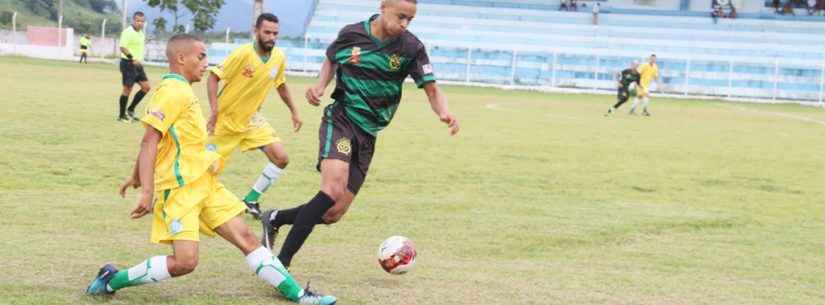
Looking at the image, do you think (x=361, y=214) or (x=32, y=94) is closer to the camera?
(x=361, y=214)

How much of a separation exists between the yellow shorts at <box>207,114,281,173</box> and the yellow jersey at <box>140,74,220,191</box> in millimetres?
3764

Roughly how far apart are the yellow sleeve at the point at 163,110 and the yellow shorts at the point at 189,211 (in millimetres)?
341

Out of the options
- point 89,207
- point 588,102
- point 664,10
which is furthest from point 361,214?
point 664,10

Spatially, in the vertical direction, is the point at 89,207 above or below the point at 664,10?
below

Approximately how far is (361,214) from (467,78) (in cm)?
3854

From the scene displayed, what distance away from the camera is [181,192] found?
5.96m

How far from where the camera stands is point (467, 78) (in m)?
48.3

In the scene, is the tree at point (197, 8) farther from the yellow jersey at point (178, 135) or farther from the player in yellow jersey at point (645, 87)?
the yellow jersey at point (178, 135)

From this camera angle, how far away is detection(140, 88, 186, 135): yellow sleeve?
19.1 feet

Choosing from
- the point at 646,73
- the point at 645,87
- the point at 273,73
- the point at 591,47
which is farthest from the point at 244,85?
the point at 591,47

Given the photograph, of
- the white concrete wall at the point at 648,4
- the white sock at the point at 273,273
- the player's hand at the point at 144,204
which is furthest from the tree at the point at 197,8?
the player's hand at the point at 144,204

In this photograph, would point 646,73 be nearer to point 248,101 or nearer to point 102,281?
point 248,101

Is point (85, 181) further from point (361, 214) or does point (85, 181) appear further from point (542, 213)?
point (542, 213)

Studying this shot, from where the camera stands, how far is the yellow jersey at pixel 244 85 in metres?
9.73
